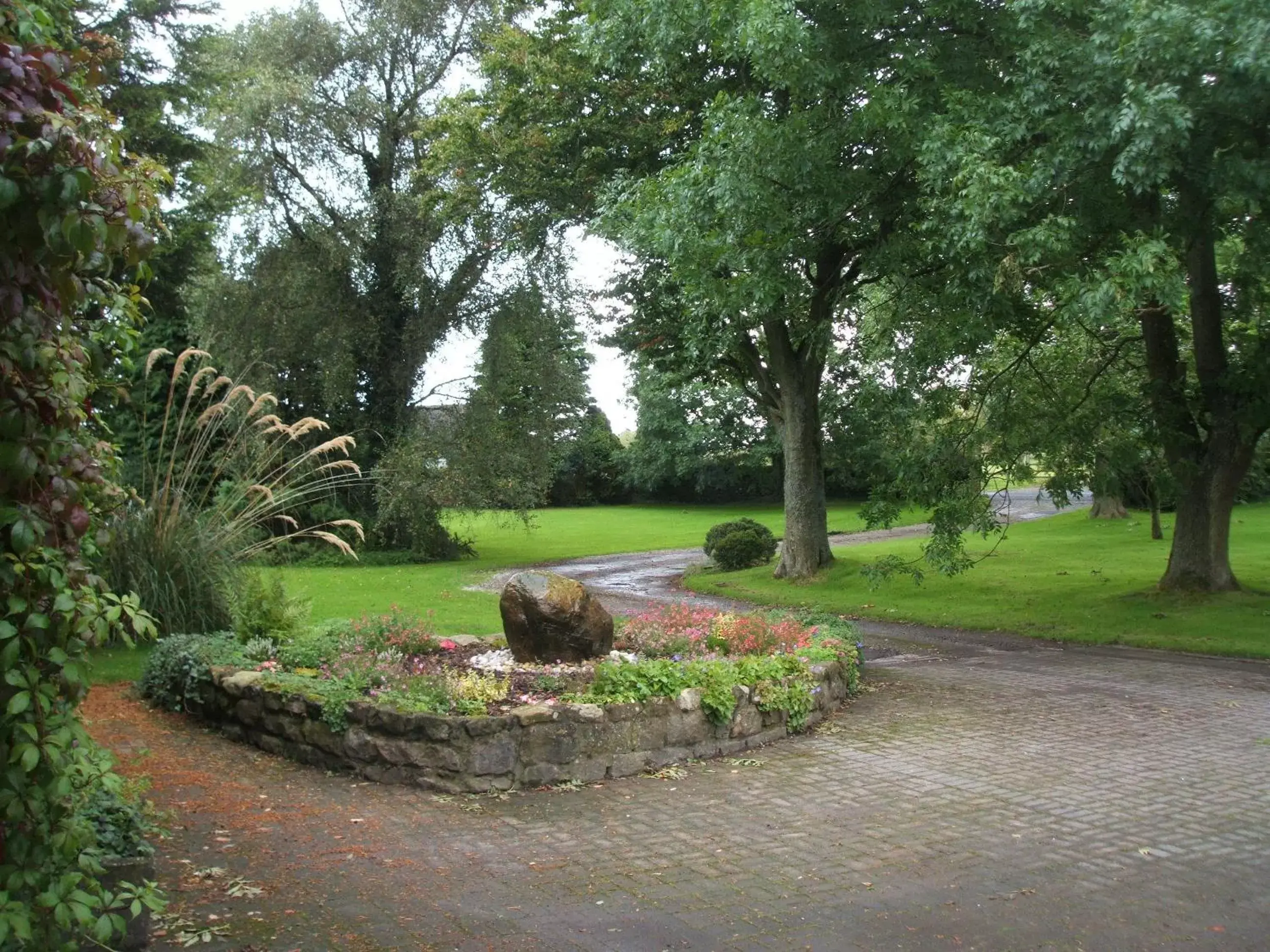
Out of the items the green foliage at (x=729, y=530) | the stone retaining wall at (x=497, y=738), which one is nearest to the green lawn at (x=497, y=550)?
the stone retaining wall at (x=497, y=738)

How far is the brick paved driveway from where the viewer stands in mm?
4871

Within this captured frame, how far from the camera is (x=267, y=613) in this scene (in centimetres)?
1004

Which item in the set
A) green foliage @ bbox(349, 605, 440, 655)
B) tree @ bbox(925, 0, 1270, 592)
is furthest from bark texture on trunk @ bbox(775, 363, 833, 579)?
green foliage @ bbox(349, 605, 440, 655)

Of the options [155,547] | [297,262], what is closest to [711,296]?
[155,547]

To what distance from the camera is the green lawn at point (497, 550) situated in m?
16.2

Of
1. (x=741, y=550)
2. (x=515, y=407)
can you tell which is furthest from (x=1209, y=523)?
(x=515, y=407)

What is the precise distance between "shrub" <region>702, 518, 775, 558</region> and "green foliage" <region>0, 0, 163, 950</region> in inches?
865

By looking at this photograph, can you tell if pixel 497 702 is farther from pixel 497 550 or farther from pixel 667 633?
pixel 497 550

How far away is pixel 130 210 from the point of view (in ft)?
9.66

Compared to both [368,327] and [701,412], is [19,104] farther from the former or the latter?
[701,412]

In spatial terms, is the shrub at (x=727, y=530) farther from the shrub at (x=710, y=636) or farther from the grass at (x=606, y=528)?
the shrub at (x=710, y=636)

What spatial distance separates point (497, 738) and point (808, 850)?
2.30 meters

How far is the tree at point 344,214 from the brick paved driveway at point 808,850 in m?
17.3

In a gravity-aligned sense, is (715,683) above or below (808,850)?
above
